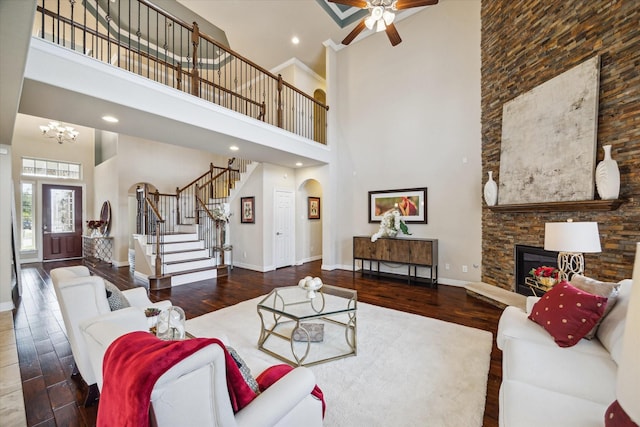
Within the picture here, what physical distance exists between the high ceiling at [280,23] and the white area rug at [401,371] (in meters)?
5.97

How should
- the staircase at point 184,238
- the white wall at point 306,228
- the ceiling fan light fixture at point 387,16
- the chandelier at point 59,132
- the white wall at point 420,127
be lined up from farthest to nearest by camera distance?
the white wall at point 306,228 → the chandelier at point 59,132 → the staircase at point 184,238 → the white wall at point 420,127 → the ceiling fan light fixture at point 387,16

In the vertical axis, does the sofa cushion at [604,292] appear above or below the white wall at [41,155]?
below

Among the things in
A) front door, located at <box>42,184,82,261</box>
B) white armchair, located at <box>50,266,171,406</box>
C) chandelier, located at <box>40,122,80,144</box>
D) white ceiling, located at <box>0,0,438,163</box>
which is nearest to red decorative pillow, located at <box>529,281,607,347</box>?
white armchair, located at <box>50,266,171,406</box>

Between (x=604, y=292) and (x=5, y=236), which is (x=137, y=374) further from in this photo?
(x=5, y=236)

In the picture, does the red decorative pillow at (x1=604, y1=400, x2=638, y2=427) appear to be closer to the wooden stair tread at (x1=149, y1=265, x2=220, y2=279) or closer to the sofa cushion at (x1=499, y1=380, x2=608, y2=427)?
the sofa cushion at (x1=499, y1=380, x2=608, y2=427)

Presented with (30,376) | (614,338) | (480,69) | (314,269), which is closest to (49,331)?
(30,376)

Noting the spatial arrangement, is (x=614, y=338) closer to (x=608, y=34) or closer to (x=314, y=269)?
(x=608, y=34)

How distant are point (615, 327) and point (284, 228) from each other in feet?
20.0

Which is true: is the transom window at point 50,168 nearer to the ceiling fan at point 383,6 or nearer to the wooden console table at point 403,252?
the wooden console table at point 403,252

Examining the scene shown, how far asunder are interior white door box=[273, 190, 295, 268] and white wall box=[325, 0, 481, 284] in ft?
4.18

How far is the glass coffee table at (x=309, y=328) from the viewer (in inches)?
99.3

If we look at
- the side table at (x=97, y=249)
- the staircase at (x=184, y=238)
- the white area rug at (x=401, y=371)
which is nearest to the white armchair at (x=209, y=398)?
the white area rug at (x=401, y=371)

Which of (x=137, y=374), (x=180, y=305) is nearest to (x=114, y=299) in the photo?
(x=137, y=374)

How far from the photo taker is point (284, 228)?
23.4ft
